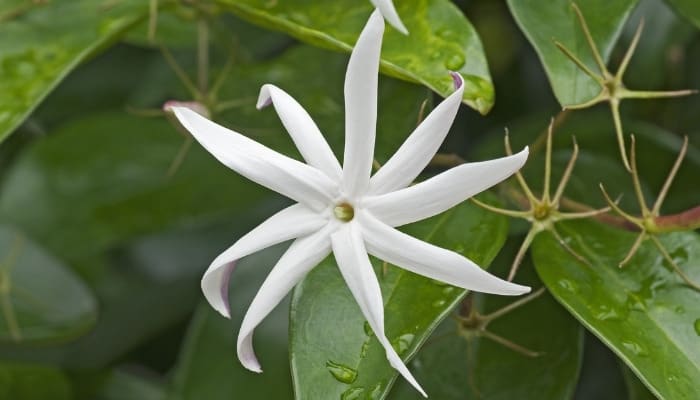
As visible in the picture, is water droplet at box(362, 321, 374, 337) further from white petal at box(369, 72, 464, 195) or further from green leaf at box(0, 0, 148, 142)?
green leaf at box(0, 0, 148, 142)

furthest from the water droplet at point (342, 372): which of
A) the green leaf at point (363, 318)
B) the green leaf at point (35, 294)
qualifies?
the green leaf at point (35, 294)

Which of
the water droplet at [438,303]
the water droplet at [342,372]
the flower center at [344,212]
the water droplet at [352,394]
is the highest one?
the flower center at [344,212]

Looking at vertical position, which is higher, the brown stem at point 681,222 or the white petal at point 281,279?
the brown stem at point 681,222

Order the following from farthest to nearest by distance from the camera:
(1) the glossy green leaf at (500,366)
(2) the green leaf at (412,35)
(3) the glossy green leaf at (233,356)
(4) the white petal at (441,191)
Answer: (3) the glossy green leaf at (233,356), (1) the glossy green leaf at (500,366), (2) the green leaf at (412,35), (4) the white petal at (441,191)

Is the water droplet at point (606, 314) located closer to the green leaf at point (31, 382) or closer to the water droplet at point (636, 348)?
the water droplet at point (636, 348)

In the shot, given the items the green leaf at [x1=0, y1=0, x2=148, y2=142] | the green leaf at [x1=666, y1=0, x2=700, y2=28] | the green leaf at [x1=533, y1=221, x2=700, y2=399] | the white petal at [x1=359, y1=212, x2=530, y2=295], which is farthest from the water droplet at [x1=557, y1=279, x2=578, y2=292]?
the green leaf at [x1=0, y1=0, x2=148, y2=142]

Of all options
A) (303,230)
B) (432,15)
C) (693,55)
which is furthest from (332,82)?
(693,55)

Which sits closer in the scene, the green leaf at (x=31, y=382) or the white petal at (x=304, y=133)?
the white petal at (x=304, y=133)
